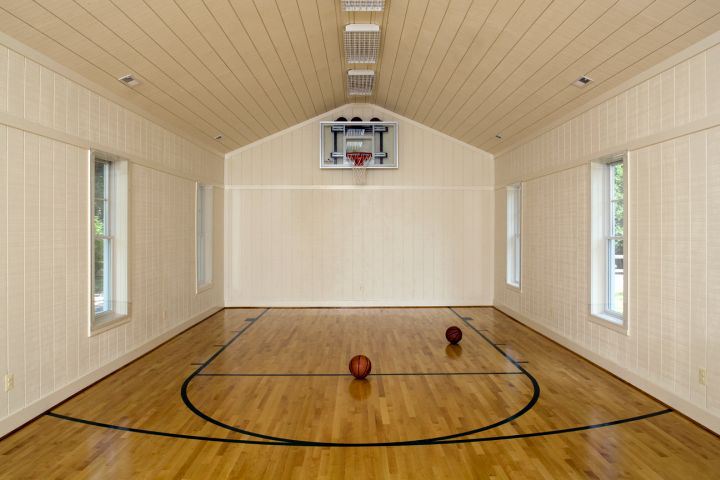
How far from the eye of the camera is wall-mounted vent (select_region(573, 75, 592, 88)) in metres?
4.67

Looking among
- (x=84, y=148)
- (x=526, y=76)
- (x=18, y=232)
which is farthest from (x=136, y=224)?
(x=526, y=76)

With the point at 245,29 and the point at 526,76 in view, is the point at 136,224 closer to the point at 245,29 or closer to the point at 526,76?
the point at 245,29

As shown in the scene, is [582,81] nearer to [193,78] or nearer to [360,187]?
[193,78]

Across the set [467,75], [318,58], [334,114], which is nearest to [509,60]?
[467,75]

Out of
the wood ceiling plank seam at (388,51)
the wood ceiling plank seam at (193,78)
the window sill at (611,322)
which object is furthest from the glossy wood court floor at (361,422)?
the wood ceiling plank seam at (388,51)

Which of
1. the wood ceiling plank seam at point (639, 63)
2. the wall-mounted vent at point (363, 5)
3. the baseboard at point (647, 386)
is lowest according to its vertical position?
the baseboard at point (647, 386)

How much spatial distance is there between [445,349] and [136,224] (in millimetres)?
3990

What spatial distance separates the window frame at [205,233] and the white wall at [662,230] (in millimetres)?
5584

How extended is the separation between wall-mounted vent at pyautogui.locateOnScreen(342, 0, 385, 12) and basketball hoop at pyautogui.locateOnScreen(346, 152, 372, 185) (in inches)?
154

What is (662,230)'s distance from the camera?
3963 millimetres

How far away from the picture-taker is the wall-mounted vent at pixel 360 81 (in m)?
6.66

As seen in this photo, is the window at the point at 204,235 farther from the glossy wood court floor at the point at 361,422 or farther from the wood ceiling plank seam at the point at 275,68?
the glossy wood court floor at the point at 361,422

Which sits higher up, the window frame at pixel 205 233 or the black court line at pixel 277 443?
the window frame at pixel 205 233

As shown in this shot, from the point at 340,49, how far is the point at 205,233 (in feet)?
12.8
